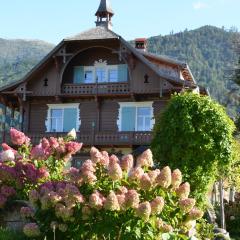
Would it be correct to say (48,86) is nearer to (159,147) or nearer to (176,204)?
(159,147)

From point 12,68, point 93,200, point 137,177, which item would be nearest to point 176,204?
point 137,177

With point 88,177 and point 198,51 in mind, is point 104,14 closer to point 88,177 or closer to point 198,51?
point 88,177

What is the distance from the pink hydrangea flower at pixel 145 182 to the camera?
915cm

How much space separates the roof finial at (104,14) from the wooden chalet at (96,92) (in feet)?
15.5

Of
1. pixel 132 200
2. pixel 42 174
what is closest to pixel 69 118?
pixel 42 174

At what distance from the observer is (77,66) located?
31.6 meters

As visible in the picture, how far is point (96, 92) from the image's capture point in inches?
1181

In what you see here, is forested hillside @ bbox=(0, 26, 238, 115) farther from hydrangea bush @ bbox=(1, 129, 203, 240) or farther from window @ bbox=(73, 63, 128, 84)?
hydrangea bush @ bbox=(1, 129, 203, 240)

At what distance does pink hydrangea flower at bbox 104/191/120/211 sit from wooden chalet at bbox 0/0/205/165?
1998cm

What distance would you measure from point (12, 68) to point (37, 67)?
512 feet

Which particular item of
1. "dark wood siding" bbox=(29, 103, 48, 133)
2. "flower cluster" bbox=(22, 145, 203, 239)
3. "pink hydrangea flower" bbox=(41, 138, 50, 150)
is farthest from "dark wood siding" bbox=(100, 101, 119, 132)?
"flower cluster" bbox=(22, 145, 203, 239)

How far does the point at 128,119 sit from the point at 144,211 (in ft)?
71.3

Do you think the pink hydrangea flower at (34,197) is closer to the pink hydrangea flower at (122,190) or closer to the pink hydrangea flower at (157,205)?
the pink hydrangea flower at (122,190)

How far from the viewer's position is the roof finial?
3547cm
